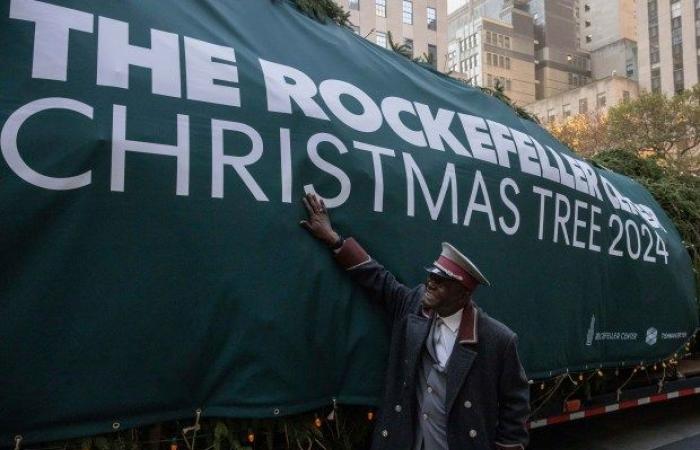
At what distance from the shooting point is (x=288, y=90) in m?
2.54

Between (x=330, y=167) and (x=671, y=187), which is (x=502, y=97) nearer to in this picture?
(x=330, y=167)

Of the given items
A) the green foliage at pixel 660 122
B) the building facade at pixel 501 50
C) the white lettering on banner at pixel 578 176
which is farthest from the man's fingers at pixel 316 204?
the building facade at pixel 501 50

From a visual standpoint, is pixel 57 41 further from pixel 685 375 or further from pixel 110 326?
pixel 685 375

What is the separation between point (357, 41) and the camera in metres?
3.18

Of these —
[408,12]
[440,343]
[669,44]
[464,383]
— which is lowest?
[464,383]

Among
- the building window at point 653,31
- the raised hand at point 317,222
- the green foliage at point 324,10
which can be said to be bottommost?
the raised hand at point 317,222

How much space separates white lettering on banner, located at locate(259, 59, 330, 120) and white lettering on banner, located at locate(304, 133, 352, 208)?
104mm

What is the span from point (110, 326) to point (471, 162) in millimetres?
2058

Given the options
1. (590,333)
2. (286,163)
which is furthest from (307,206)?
(590,333)

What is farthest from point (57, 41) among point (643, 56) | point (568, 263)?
point (643, 56)

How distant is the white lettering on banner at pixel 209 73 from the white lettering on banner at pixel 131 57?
0.05 m

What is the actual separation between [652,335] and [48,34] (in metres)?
4.37

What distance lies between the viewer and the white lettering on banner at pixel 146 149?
77.8 inches

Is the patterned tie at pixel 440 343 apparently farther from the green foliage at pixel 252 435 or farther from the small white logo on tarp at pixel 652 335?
the small white logo on tarp at pixel 652 335
